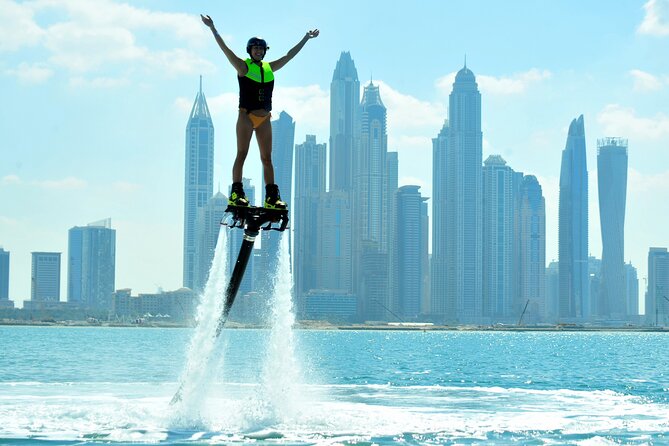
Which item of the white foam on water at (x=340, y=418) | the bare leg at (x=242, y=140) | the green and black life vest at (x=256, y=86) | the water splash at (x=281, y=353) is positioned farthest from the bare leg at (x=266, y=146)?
the white foam on water at (x=340, y=418)

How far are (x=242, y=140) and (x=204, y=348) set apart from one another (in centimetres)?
730

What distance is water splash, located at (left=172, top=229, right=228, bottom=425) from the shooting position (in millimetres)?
29969

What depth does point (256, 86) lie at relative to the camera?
2628 cm

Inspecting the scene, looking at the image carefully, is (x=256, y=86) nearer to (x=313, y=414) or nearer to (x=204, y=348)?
(x=204, y=348)

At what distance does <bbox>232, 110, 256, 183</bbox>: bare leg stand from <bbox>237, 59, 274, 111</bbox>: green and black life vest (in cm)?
31

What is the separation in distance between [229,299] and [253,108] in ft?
19.1

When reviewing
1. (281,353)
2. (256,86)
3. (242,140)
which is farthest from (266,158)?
(281,353)

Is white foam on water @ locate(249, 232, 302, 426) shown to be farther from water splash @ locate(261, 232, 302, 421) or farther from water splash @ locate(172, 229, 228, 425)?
water splash @ locate(172, 229, 228, 425)

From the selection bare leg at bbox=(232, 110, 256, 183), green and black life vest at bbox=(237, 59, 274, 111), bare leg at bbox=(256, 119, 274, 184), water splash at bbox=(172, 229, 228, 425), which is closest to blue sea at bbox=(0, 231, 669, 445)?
water splash at bbox=(172, 229, 228, 425)

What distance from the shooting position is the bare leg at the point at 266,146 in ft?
87.1

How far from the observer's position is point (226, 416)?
3403 centimetres

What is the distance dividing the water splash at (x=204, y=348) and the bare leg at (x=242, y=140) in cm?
315

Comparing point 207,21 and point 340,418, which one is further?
point 340,418

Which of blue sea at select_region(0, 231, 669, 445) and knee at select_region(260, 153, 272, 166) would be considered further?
blue sea at select_region(0, 231, 669, 445)
